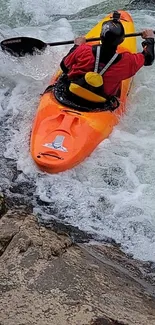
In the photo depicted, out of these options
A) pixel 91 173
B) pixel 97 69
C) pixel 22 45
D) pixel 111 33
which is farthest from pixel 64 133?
pixel 22 45

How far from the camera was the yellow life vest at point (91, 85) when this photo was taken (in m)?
4.74

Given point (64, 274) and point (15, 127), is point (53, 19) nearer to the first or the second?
point (15, 127)

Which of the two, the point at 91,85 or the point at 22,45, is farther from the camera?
the point at 22,45

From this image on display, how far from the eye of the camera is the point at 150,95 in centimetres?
595

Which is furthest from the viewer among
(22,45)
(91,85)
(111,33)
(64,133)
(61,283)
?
(22,45)

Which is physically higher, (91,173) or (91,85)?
(91,85)

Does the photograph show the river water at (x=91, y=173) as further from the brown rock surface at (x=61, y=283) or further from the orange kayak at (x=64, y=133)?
the brown rock surface at (x=61, y=283)

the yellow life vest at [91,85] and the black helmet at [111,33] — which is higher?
the black helmet at [111,33]

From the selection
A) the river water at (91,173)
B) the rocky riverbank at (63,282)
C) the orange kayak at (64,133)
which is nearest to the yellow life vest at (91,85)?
the orange kayak at (64,133)

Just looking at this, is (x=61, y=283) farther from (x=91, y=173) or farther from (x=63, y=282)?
(x=91, y=173)

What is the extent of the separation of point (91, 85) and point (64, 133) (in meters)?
0.54

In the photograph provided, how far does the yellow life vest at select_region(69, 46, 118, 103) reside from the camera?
4.74 meters

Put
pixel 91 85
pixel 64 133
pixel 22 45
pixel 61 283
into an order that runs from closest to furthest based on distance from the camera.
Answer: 1. pixel 61 283
2. pixel 64 133
3. pixel 91 85
4. pixel 22 45

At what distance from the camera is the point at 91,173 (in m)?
4.70
